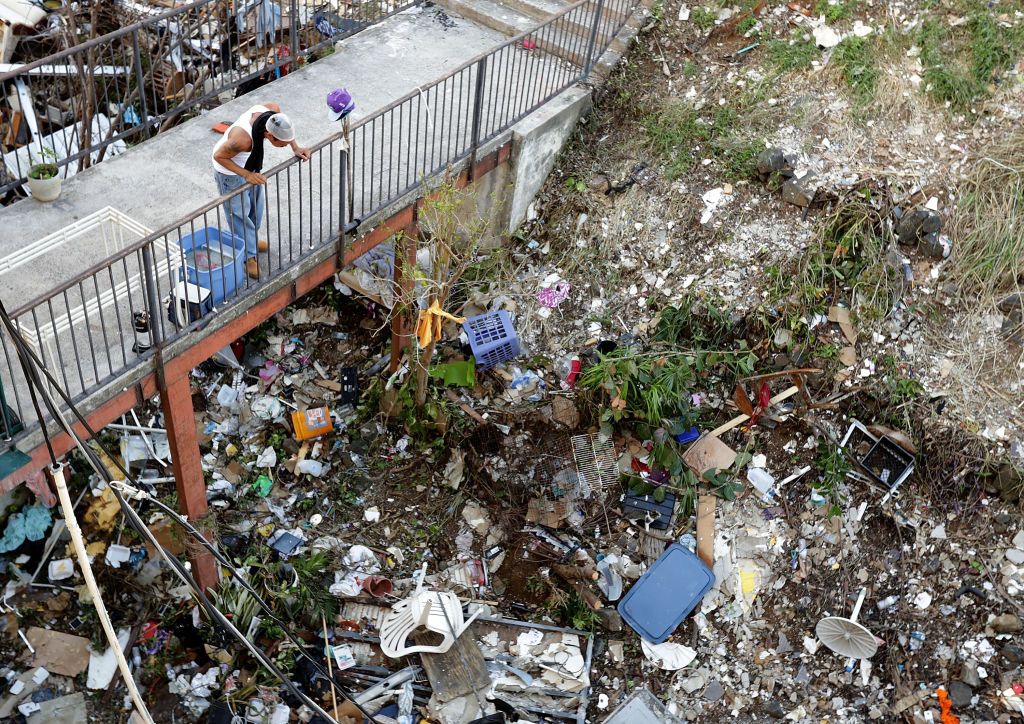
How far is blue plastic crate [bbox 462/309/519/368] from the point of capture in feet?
28.9

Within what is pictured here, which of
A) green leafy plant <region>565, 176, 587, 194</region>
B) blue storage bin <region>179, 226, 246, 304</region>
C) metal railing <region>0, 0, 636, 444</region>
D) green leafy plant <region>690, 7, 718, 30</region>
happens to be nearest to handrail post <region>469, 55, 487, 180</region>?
metal railing <region>0, 0, 636, 444</region>

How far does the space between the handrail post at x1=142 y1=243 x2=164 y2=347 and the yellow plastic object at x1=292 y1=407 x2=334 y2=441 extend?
2.95 metres

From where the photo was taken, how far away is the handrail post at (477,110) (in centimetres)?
788

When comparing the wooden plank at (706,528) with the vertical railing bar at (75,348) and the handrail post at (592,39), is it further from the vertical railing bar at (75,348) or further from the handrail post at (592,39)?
the vertical railing bar at (75,348)

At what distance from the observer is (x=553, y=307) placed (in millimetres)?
9156

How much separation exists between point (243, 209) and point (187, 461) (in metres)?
2.02

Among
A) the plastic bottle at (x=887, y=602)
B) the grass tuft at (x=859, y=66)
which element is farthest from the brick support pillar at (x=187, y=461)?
the grass tuft at (x=859, y=66)

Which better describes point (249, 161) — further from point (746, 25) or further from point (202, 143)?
point (746, 25)

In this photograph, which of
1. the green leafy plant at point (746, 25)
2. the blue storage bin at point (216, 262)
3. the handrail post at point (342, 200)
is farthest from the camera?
the green leafy plant at point (746, 25)

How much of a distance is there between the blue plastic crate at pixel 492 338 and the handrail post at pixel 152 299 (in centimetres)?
338

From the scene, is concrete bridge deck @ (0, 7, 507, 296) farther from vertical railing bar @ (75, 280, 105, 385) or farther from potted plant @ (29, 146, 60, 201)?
vertical railing bar @ (75, 280, 105, 385)

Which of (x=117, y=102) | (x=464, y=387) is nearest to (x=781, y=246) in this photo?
(x=464, y=387)

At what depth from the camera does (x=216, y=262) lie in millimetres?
6453

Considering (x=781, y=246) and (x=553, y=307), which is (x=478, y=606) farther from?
(x=781, y=246)
